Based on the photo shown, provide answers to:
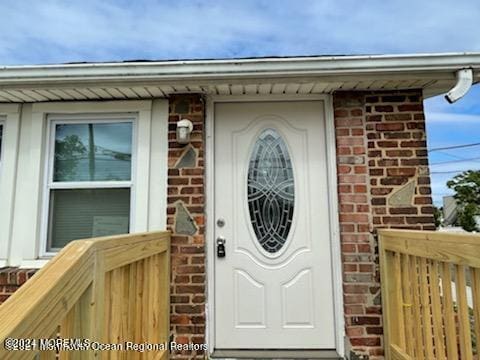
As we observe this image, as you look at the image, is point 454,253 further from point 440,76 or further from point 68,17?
point 68,17

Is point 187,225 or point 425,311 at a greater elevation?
point 187,225

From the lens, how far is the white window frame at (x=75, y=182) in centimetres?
309

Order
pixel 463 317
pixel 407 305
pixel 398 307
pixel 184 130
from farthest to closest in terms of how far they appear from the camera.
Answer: pixel 184 130 < pixel 398 307 < pixel 407 305 < pixel 463 317

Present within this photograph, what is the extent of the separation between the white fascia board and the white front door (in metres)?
0.52

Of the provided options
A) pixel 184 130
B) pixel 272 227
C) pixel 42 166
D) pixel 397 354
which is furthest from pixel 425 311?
pixel 42 166

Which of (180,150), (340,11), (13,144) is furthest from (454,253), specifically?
(340,11)

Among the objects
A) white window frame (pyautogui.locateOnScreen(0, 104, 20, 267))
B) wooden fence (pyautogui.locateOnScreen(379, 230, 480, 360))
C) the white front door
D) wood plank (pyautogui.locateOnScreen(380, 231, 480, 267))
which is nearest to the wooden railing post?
wooden fence (pyautogui.locateOnScreen(379, 230, 480, 360))

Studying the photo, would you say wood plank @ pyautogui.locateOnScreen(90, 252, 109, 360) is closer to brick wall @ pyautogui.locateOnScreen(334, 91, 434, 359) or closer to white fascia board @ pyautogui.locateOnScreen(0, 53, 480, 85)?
white fascia board @ pyautogui.locateOnScreen(0, 53, 480, 85)

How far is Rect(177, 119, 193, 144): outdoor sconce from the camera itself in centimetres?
297

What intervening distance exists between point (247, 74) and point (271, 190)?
1.03m

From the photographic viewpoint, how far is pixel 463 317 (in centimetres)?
167

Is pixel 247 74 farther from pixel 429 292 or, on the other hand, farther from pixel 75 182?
pixel 429 292

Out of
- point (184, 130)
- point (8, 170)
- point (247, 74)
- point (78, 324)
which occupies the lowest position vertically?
point (78, 324)

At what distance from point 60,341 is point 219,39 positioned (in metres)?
12.3
